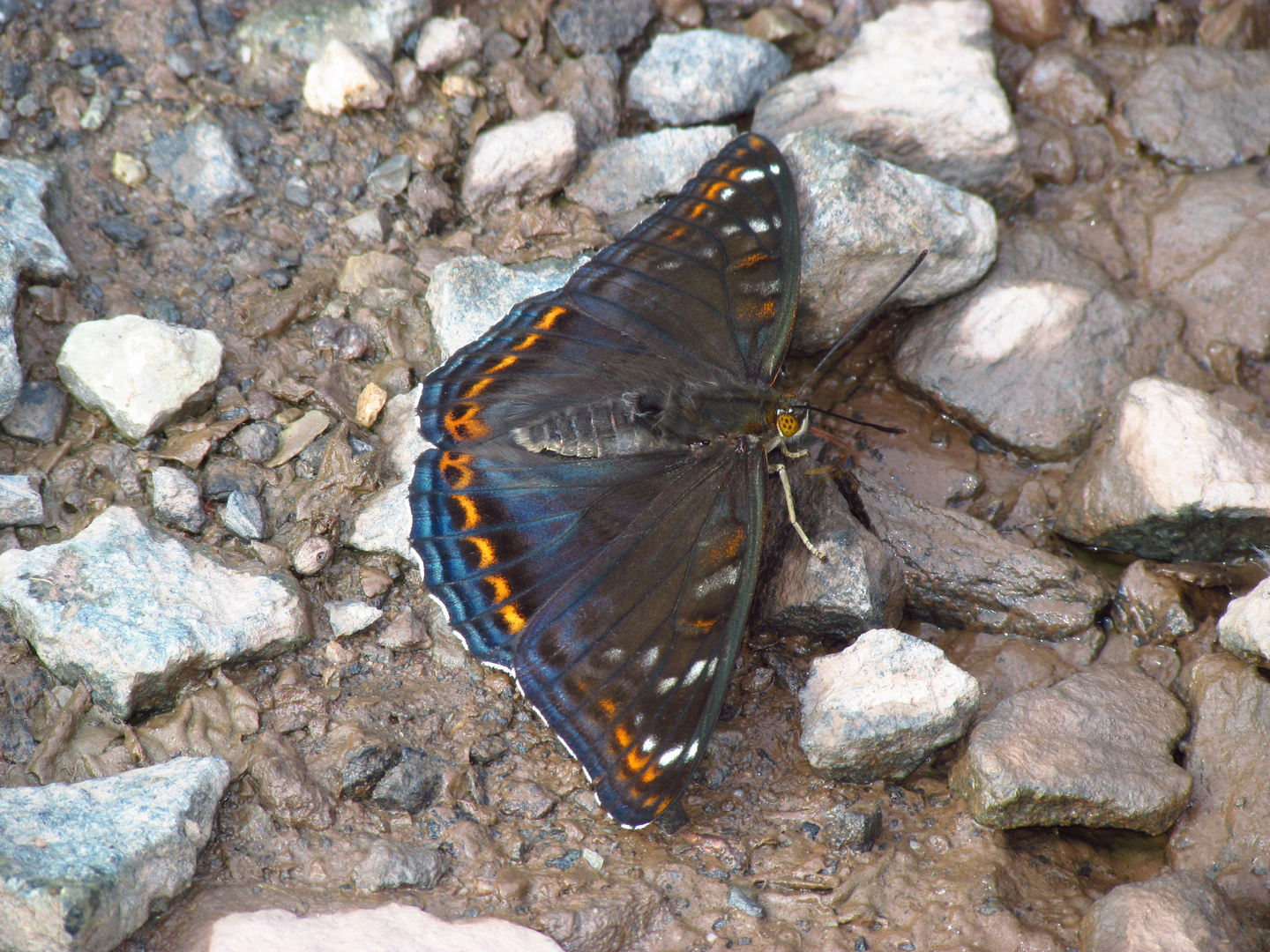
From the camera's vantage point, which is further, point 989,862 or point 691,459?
point 691,459

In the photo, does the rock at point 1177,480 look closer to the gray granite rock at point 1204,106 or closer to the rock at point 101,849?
the gray granite rock at point 1204,106

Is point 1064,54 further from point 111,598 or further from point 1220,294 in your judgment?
point 111,598

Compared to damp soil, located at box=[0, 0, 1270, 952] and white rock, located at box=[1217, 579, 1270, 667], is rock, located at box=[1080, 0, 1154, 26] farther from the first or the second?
white rock, located at box=[1217, 579, 1270, 667]

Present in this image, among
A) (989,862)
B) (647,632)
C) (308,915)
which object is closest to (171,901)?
(308,915)

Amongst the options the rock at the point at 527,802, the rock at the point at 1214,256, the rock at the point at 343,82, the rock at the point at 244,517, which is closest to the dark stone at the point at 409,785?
the rock at the point at 527,802

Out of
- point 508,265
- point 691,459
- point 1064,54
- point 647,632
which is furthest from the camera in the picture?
point 1064,54

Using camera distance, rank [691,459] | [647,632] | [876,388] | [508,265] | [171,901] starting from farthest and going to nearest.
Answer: [876,388]
[508,265]
[691,459]
[647,632]
[171,901]

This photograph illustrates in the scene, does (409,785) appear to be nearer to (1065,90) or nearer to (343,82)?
(343,82)

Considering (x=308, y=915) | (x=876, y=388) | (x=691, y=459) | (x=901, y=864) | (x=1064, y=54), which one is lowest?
(x=901, y=864)
